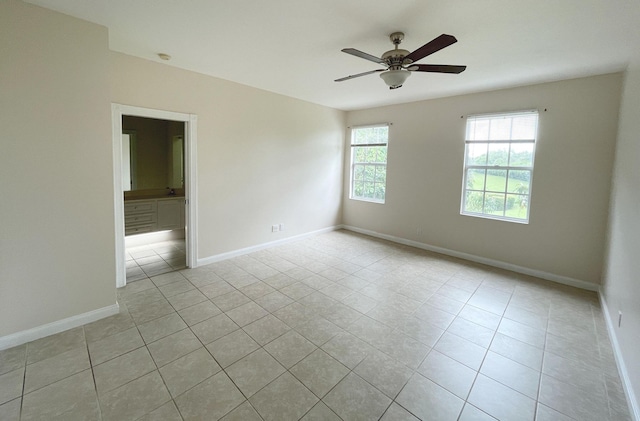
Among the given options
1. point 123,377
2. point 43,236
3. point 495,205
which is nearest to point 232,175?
point 43,236

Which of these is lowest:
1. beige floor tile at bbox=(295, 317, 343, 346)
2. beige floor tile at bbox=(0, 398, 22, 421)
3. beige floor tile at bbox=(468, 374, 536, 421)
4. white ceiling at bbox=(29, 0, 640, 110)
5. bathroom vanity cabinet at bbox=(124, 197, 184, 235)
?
beige floor tile at bbox=(0, 398, 22, 421)

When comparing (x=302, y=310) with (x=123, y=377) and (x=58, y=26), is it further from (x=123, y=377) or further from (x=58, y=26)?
(x=58, y=26)

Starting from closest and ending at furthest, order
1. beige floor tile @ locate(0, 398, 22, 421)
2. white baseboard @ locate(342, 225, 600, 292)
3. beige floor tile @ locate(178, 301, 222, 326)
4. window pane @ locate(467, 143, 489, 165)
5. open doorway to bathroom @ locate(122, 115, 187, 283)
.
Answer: beige floor tile @ locate(0, 398, 22, 421)
beige floor tile @ locate(178, 301, 222, 326)
white baseboard @ locate(342, 225, 600, 292)
window pane @ locate(467, 143, 489, 165)
open doorway to bathroom @ locate(122, 115, 187, 283)

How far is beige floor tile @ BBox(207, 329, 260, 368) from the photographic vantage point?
2.11m

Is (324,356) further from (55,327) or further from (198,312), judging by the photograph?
(55,327)

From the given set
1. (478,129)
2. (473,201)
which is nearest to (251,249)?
(473,201)

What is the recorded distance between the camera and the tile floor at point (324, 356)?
171 cm

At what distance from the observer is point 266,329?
250cm

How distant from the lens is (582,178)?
11.4 ft

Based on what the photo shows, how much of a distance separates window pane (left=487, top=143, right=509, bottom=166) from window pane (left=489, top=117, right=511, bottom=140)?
0.11 metres

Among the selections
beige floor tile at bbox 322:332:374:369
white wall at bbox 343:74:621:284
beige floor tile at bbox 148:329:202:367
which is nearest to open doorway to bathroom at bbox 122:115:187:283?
beige floor tile at bbox 148:329:202:367

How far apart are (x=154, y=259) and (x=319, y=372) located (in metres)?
3.36

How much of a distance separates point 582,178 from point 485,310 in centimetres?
219

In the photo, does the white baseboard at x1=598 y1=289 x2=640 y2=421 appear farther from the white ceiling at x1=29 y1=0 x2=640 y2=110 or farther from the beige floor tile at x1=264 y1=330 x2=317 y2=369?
the white ceiling at x1=29 y1=0 x2=640 y2=110
